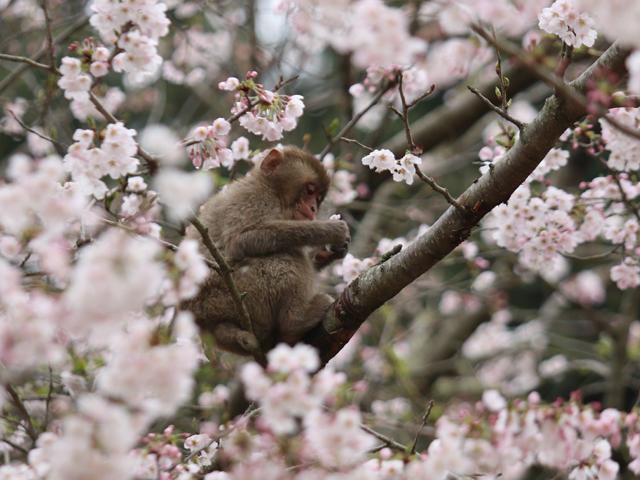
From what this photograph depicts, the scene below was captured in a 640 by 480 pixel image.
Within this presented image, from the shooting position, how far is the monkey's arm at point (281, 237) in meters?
4.81

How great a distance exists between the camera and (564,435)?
4.36m

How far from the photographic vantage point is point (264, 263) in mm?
4742

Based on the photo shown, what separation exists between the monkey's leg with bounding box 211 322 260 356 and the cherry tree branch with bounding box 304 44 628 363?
0.44 m

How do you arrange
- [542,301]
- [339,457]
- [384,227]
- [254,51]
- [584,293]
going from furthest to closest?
[542,301]
[584,293]
[384,227]
[254,51]
[339,457]

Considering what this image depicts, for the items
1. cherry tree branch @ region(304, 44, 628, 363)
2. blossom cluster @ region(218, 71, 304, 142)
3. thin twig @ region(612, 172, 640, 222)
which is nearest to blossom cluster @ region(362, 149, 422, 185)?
cherry tree branch @ region(304, 44, 628, 363)

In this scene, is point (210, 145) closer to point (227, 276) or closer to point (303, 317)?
point (227, 276)

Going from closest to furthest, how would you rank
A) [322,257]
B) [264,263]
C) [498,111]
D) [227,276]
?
[498,111], [227,276], [264,263], [322,257]

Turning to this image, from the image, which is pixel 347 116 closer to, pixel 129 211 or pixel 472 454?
pixel 129 211

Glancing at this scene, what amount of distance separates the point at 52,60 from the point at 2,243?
1168mm

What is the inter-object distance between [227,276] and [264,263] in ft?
3.24

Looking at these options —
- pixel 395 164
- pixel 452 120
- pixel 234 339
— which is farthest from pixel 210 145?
pixel 452 120

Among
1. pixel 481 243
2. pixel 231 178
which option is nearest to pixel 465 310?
pixel 481 243

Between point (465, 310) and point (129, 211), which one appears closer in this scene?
point (129, 211)

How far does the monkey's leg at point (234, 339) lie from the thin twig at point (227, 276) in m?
0.04
